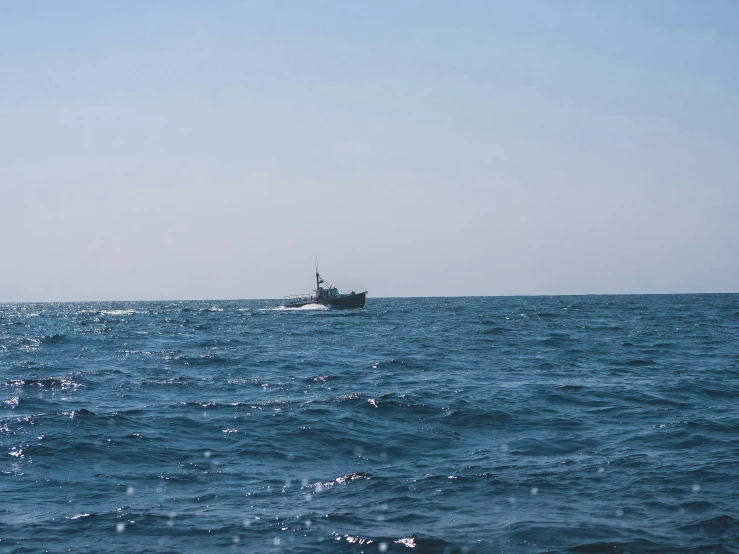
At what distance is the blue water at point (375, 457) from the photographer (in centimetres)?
1245

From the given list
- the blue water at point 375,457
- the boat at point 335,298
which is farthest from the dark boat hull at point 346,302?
the blue water at point 375,457

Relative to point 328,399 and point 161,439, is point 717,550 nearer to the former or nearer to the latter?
point 161,439

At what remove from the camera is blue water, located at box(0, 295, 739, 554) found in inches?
490

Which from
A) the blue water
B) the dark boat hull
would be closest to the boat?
the dark boat hull

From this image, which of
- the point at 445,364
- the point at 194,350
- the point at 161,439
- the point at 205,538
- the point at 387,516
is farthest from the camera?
the point at 194,350

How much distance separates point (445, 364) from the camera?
3716 cm

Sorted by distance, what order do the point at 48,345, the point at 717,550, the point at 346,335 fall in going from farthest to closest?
the point at 346,335 < the point at 48,345 < the point at 717,550

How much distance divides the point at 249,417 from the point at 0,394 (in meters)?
11.7

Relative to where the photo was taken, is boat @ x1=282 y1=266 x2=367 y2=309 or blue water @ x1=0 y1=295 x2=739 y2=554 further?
boat @ x1=282 y1=266 x2=367 y2=309

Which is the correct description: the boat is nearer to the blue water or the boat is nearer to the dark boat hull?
the dark boat hull

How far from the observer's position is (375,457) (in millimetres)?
18281

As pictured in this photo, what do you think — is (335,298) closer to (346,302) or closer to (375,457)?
(346,302)

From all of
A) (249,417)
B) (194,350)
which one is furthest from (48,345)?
(249,417)

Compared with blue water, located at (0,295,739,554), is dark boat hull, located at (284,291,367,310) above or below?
above
